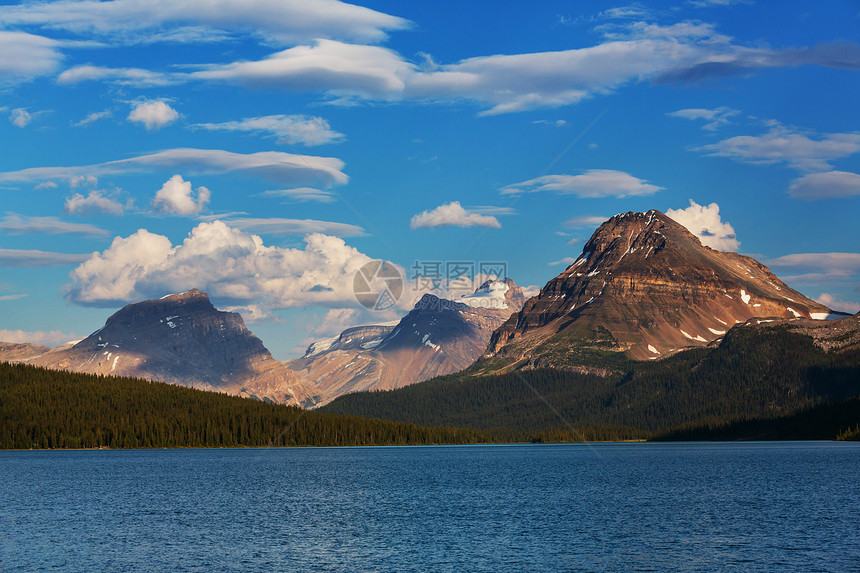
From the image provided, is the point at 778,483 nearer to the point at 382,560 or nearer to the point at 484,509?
the point at 484,509

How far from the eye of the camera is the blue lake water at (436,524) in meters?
73.9

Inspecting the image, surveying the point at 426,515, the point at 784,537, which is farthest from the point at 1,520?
the point at 784,537

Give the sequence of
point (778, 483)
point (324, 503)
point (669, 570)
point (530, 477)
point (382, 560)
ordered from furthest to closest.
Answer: point (530, 477) < point (778, 483) < point (324, 503) < point (382, 560) < point (669, 570)

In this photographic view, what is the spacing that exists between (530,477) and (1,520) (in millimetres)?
108381

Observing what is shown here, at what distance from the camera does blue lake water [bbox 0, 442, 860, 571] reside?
73.9m

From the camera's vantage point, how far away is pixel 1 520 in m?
101

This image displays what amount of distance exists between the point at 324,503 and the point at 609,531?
49.1 m

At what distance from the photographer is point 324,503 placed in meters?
124

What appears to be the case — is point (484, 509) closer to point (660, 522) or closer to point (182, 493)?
point (660, 522)

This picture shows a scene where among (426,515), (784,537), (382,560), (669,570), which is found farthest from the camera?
(426,515)

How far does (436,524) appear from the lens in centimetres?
9931

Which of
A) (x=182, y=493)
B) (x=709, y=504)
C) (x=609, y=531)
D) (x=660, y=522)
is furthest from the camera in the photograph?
(x=182, y=493)

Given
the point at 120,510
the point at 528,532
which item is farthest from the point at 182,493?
the point at 528,532

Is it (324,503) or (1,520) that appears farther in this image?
(324,503)
